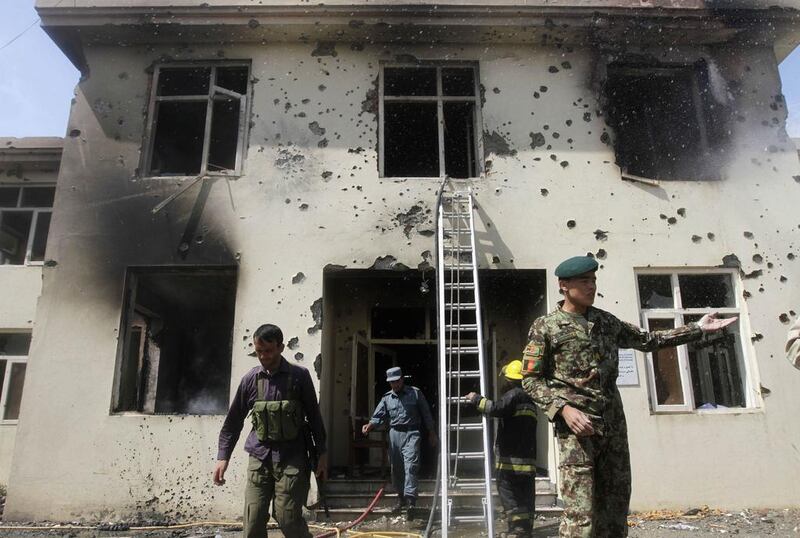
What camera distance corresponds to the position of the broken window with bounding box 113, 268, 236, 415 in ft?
31.0

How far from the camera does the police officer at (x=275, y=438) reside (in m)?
3.68

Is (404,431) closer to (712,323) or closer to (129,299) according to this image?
(129,299)

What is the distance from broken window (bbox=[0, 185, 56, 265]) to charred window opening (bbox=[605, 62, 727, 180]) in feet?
30.4

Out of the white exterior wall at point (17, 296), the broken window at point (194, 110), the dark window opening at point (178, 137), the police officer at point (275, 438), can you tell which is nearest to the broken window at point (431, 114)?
the broken window at point (194, 110)

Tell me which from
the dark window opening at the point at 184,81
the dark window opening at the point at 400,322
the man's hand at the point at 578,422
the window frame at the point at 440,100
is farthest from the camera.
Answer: the dark window opening at the point at 400,322

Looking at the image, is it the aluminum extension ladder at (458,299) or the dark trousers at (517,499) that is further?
the aluminum extension ladder at (458,299)

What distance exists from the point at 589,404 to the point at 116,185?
6.31m

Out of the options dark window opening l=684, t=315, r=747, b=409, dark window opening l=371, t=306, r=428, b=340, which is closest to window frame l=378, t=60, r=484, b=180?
dark window opening l=371, t=306, r=428, b=340

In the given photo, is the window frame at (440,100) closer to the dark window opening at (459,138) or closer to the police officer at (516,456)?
the dark window opening at (459,138)

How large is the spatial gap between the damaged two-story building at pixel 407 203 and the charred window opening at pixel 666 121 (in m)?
0.03

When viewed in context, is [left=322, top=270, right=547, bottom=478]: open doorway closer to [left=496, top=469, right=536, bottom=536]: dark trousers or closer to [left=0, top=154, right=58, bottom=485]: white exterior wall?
[left=496, top=469, right=536, bottom=536]: dark trousers

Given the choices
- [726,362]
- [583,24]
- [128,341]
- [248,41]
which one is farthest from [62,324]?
[726,362]

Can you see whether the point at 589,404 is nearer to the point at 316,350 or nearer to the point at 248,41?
the point at 316,350

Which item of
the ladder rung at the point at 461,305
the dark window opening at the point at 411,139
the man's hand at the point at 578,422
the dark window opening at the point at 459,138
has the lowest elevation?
the man's hand at the point at 578,422
